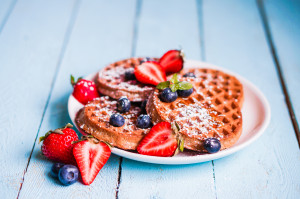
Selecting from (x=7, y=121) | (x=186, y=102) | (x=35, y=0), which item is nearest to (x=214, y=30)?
(x=186, y=102)

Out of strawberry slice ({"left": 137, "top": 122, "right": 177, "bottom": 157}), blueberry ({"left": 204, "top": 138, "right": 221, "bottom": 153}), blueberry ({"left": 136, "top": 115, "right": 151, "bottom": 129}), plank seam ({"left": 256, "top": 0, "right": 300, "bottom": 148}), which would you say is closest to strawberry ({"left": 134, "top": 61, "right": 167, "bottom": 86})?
blueberry ({"left": 136, "top": 115, "right": 151, "bottom": 129})

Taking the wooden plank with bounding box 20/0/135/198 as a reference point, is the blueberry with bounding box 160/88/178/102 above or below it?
above

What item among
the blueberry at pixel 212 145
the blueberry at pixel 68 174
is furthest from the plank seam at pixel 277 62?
the blueberry at pixel 68 174

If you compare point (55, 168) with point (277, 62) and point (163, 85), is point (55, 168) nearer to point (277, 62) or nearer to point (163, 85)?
point (163, 85)

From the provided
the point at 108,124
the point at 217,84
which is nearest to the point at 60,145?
the point at 108,124

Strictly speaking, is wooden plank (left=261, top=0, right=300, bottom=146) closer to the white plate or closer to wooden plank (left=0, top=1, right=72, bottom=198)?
the white plate
